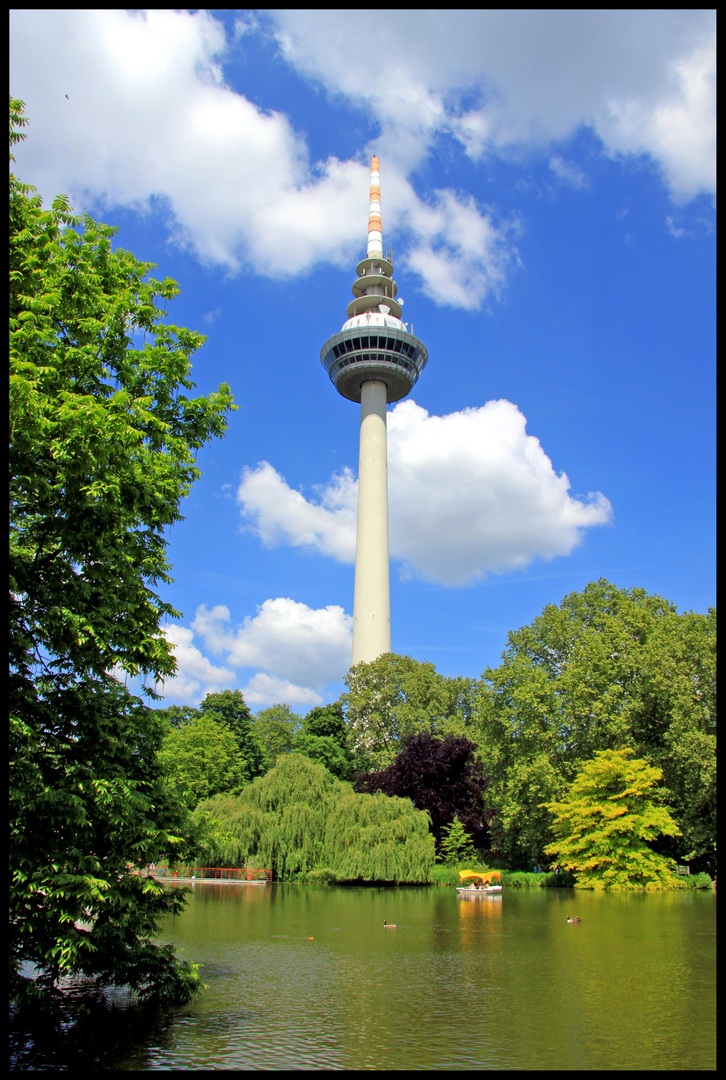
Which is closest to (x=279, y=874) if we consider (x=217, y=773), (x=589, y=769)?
(x=589, y=769)

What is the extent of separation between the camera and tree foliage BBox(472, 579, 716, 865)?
39969 mm

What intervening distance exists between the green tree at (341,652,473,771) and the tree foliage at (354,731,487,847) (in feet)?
34.8

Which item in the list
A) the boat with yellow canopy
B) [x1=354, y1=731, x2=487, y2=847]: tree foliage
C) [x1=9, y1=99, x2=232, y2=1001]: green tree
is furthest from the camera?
[x1=354, y1=731, x2=487, y2=847]: tree foliage

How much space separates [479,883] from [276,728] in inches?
1587

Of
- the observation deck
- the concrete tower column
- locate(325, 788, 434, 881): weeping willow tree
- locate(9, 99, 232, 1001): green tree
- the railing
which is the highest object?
the observation deck

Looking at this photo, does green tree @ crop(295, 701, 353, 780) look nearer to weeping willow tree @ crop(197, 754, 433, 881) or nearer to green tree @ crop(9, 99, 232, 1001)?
weeping willow tree @ crop(197, 754, 433, 881)

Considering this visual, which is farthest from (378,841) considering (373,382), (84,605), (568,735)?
(373,382)

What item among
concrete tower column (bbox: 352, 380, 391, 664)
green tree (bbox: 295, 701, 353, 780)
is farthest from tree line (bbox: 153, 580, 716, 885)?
concrete tower column (bbox: 352, 380, 391, 664)

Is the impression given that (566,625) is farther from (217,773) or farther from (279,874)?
(217,773)

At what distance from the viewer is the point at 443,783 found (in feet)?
161

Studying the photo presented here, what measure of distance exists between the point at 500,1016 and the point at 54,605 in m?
9.39

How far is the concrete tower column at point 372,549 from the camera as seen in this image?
7419cm

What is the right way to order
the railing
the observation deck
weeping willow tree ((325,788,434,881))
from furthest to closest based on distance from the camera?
the observation deck → the railing → weeping willow tree ((325,788,434,881))

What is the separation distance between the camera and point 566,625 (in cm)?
4925
